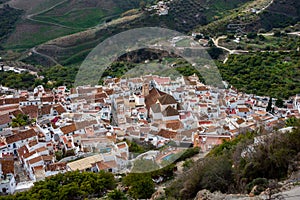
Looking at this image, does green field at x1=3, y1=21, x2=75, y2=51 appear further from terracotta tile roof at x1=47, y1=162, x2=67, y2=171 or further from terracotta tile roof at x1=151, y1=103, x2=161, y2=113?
terracotta tile roof at x1=47, y1=162, x2=67, y2=171

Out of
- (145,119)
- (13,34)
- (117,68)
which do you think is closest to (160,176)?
(145,119)

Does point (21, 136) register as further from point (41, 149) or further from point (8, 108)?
point (8, 108)

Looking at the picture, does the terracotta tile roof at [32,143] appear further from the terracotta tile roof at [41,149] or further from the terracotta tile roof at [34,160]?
the terracotta tile roof at [34,160]

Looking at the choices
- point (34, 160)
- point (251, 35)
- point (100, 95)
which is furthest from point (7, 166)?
→ point (251, 35)

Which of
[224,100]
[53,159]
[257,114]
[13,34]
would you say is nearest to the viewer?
[53,159]

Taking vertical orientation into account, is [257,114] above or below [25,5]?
below

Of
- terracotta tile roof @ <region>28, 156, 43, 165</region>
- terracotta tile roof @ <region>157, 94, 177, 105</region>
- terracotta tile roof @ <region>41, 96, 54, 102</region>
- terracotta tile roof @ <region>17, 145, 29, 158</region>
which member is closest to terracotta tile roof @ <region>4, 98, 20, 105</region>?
terracotta tile roof @ <region>41, 96, 54, 102</region>

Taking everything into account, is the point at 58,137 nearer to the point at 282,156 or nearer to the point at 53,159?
the point at 53,159

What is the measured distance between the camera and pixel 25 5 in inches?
1332

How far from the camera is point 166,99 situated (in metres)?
11.9

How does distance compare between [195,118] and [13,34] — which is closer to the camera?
[195,118]

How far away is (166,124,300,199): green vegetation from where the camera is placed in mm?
6289

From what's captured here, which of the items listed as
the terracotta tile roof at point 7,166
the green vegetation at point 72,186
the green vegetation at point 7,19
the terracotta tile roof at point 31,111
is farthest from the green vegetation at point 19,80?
the green vegetation at point 7,19

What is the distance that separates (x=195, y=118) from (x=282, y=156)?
5.64 m
